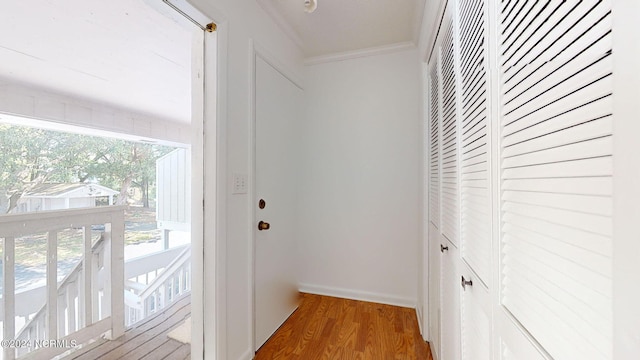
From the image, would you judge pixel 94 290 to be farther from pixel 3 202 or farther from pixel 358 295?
pixel 358 295

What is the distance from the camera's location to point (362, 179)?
237 centimetres

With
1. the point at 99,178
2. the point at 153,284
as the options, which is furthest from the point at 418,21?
the point at 153,284

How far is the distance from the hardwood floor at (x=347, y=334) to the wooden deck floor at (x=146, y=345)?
20.9 inches

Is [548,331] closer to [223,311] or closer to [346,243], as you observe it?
[223,311]

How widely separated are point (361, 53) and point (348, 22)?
0.44 m

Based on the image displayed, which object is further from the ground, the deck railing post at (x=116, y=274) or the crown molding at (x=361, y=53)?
the crown molding at (x=361, y=53)

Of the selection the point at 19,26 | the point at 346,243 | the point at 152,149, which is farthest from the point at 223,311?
the point at 19,26

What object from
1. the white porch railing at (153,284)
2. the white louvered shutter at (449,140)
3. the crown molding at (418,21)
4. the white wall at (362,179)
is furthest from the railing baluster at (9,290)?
the crown molding at (418,21)

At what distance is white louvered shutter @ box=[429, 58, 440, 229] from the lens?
1.48 metres

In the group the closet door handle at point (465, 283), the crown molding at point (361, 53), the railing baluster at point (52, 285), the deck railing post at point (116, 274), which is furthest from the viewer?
the crown molding at point (361, 53)

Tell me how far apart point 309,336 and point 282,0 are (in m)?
2.37

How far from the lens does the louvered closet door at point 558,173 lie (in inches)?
12.8

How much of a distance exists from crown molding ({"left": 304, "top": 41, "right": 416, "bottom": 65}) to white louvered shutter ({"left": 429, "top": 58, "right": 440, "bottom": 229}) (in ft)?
2.10

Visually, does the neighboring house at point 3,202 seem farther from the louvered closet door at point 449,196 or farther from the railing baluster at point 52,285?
the louvered closet door at point 449,196
